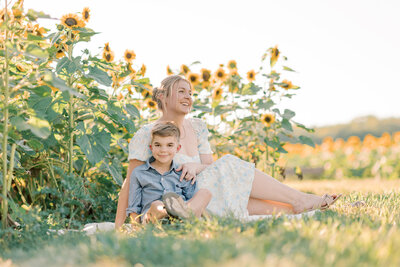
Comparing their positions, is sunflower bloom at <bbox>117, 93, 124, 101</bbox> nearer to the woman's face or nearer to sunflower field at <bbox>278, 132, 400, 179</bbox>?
the woman's face

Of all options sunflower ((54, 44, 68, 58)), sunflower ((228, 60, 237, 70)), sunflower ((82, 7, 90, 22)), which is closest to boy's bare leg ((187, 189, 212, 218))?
sunflower ((54, 44, 68, 58))

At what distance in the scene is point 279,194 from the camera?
2775mm

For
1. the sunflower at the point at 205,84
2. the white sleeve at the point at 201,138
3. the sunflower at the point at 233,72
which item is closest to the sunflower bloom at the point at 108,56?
the white sleeve at the point at 201,138

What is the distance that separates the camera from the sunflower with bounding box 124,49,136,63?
3460 millimetres

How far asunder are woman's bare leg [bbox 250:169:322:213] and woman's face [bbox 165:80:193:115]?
660mm

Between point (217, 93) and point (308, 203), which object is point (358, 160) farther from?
point (308, 203)

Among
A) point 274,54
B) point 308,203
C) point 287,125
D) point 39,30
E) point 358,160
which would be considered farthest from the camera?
point 358,160

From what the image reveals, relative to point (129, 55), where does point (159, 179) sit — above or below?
below

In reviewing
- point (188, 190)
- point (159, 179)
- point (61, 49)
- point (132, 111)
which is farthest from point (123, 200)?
point (61, 49)

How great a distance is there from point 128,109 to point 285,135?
1.64 meters

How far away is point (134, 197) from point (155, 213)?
0.37 meters

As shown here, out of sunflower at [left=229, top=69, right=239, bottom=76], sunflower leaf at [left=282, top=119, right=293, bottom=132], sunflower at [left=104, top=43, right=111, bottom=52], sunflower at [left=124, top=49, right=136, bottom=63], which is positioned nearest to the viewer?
sunflower at [left=104, top=43, right=111, bottom=52]

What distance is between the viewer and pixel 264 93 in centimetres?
407

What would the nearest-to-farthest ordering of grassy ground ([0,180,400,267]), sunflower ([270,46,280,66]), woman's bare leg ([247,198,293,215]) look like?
grassy ground ([0,180,400,267]) → woman's bare leg ([247,198,293,215]) → sunflower ([270,46,280,66])
